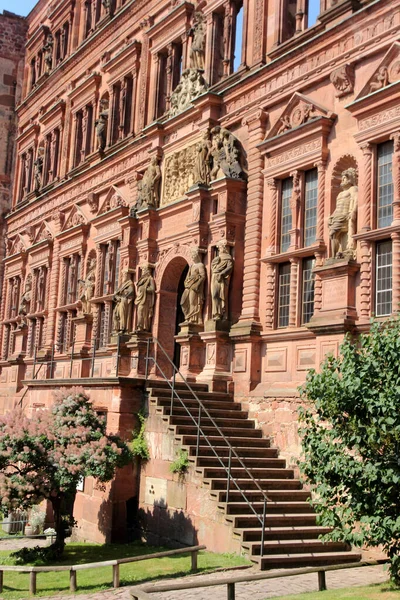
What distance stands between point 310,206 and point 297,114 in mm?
2282

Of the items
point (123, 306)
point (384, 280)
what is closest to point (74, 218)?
point (123, 306)

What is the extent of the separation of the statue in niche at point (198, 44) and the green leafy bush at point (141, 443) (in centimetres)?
1081

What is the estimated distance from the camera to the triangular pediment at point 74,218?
98.0ft

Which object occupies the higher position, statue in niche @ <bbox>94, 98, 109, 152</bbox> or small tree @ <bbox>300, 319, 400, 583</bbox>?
statue in niche @ <bbox>94, 98, 109, 152</bbox>

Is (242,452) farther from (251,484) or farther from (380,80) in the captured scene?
(380,80)

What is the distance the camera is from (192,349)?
67.8ft

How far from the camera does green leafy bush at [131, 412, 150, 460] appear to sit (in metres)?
17.6

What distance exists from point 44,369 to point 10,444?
1511 centimetres

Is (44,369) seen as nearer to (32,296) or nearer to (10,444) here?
(32,296)

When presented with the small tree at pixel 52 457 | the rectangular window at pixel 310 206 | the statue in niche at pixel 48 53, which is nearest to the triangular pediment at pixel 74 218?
the statue in niche at pixel 48 53

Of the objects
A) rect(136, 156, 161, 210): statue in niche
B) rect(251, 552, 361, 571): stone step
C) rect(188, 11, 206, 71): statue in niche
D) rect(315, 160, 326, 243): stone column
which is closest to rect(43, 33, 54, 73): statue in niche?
rect(136, 156, 161, 210): statue in niche

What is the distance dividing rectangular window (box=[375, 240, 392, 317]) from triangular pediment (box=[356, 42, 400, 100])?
326 cm

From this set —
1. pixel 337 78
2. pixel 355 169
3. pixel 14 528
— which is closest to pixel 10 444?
pixel 14 528

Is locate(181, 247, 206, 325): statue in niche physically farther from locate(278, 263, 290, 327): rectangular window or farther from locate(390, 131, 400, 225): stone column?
locate(390, 131, 400, 225): stone column
